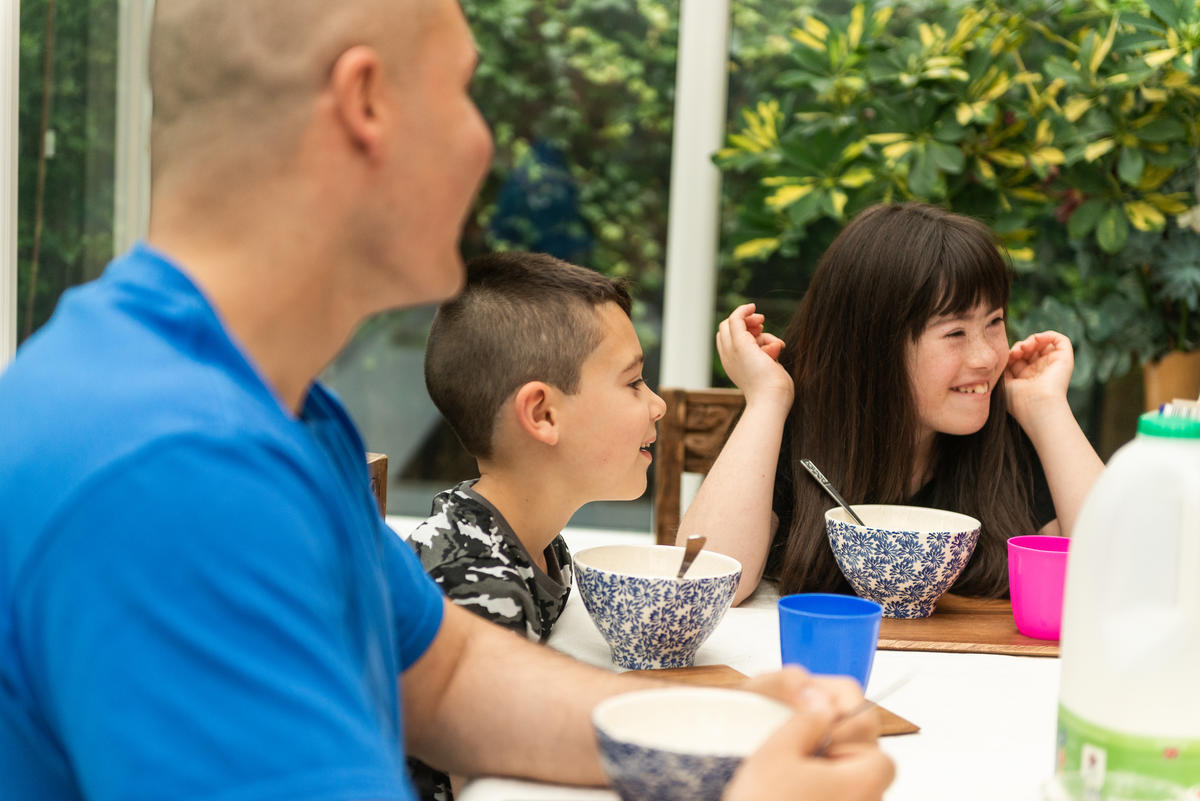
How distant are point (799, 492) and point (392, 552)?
31.7 inches

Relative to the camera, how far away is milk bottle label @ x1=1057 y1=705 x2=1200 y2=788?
0.72 m

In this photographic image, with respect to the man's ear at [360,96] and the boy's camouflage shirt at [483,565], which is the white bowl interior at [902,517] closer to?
the boy's camouflage shirt at [483,565]

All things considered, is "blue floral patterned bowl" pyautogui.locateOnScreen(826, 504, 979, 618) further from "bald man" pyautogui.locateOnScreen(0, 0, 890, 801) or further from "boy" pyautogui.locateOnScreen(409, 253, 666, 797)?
"bald man" pyautogui.locateOnScreen(0, 0, 890, 801)

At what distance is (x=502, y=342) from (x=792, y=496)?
547 mm

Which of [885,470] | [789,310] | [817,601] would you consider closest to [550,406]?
[817,601]

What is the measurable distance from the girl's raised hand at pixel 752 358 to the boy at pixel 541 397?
299 mm

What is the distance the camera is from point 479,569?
109cm

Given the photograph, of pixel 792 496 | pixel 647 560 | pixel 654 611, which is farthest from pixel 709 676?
pixel 792 496

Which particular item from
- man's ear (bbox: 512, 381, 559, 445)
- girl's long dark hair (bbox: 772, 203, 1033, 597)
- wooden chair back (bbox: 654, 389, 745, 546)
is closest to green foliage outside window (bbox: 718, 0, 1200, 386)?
wooden chair back (bbox: 654, 389, 745, 546)

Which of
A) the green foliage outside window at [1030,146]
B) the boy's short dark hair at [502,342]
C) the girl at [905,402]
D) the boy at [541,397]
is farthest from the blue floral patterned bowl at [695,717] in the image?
the green foliage outside window at [1030,146]

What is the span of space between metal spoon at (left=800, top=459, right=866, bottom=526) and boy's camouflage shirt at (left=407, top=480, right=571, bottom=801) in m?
0.39

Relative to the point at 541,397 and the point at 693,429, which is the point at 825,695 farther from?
the point at 693,429

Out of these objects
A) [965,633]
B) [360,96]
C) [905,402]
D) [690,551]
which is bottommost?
[965,633]

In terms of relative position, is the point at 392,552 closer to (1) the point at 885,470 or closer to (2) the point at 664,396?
(1) the point at 885,470
